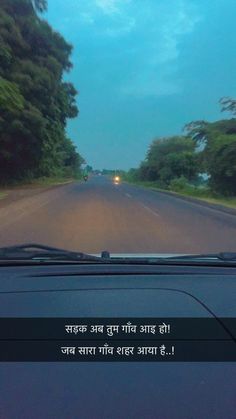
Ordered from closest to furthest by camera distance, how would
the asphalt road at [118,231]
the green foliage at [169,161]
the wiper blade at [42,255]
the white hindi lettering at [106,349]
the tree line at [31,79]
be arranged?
1. the white hindi lettering at [106,349]
2. the wiper blade at [42,255]
3. the asphalt road at [118,231]
4. the tree line at [31,79]
5. the green foliage at [169,161]

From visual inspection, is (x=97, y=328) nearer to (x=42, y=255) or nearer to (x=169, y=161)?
(x=42, y=255)

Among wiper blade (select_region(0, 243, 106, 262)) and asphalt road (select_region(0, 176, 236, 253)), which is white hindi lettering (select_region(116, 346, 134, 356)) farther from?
asphalt road (select_region(0, 176, 236, 253))

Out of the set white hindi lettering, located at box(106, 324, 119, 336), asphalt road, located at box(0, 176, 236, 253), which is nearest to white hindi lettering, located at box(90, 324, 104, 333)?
white hindi lettering, located at box(106, 324, 119, 336)

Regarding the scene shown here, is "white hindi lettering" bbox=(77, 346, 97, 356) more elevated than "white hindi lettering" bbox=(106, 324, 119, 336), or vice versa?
"white hindi lettering" bbox=(106, 324, 119, 336)

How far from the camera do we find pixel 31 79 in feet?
111

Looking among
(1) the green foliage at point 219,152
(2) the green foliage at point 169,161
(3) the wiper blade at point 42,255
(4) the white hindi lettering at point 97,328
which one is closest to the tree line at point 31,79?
(1) the green foliage at point 219,152

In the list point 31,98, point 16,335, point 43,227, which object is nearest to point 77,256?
point 16,335

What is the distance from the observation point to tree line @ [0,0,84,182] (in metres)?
32.4

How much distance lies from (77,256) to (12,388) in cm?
103

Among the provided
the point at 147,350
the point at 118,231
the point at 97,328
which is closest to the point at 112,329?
the point at 97,328

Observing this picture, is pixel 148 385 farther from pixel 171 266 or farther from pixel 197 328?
pixel 171 266

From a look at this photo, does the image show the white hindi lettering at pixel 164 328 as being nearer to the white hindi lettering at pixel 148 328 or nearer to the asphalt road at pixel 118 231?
the white hindi lettering at pixel 148 328

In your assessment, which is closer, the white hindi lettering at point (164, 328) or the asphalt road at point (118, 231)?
the white hindi lettering at point (164, 328)

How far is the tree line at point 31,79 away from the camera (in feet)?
106
